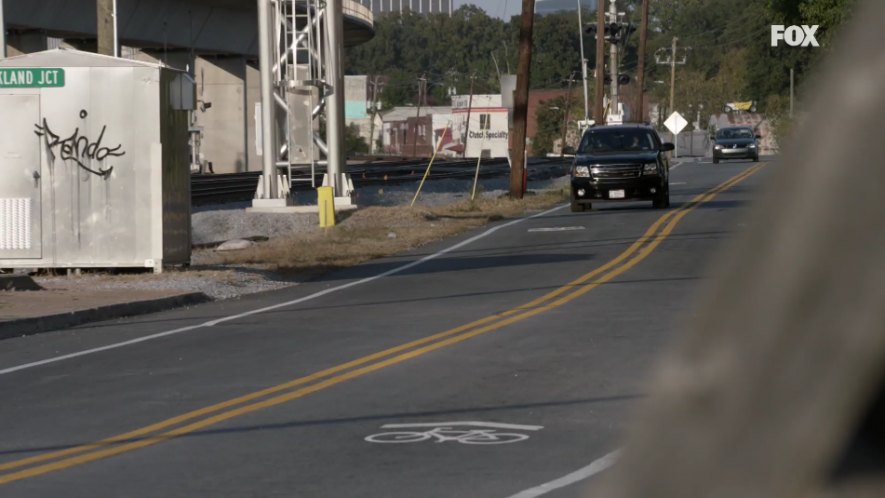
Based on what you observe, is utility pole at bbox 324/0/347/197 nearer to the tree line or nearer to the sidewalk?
the sidewalk

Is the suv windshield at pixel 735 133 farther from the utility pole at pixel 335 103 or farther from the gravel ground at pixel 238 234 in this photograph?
the utility pole at pixel 335 103

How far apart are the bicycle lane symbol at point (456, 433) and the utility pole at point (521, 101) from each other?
3251 centimetres

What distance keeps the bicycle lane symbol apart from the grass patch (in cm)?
1383

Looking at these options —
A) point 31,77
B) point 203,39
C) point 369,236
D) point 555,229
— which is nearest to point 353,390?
point 31,77

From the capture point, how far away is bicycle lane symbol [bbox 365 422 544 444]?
28.7 ft

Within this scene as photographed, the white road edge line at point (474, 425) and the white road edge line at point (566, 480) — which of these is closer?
the white road edge line at point (566, 480)

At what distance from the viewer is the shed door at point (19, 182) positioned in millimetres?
21047

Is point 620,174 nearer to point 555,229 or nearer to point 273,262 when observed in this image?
point 555,229

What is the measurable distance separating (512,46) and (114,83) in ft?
504

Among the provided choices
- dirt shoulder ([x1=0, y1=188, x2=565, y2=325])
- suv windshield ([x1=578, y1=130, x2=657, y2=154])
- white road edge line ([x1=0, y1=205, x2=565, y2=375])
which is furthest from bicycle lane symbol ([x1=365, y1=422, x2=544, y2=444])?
suv windshield ([x1=578, y1=130, x2=657, y2=154])

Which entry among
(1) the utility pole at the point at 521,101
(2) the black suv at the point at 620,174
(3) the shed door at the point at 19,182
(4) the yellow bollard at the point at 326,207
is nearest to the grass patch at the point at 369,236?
(4) the yellow bollard at the point at 326,207

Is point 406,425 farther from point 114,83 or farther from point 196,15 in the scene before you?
point 196,15

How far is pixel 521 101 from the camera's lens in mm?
43906

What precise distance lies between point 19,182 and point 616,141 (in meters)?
16.8
